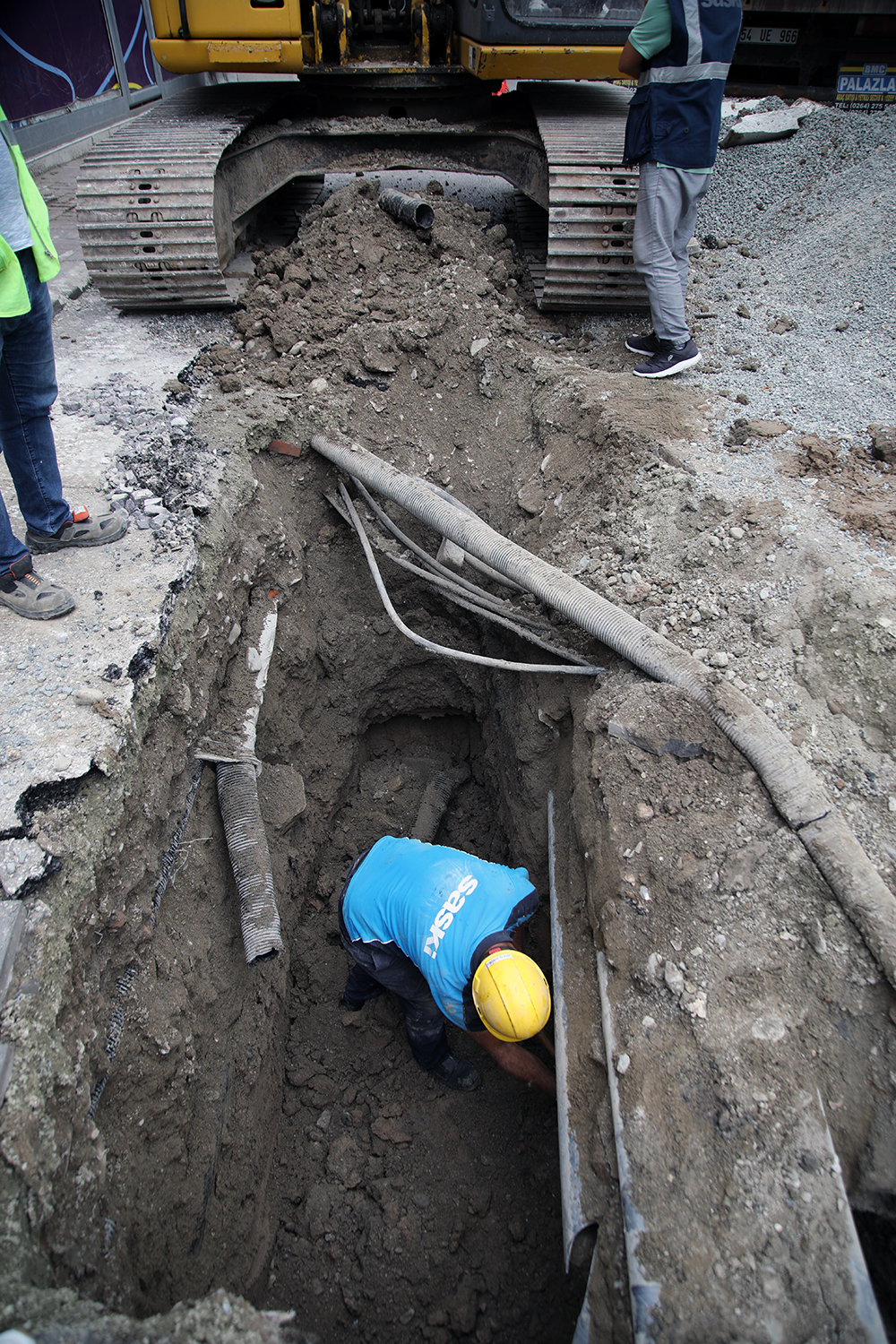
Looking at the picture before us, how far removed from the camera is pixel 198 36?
16.6 feet

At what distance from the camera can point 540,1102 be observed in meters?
2.98

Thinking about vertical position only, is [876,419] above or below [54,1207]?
above

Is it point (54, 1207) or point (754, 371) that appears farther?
point (754, 371)

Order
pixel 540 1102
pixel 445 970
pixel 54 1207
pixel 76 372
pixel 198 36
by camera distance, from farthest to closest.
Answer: pixel 198 36
pixel 76 372
pixel 540 1102
pixel 445 970
pixel 54 1207

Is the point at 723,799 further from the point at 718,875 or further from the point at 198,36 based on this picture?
the point at 198,36

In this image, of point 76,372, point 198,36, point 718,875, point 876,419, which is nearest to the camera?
point 718,875

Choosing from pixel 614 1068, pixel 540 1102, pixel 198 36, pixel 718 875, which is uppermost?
pixel 198 36

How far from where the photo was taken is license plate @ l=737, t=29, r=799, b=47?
27.9ft

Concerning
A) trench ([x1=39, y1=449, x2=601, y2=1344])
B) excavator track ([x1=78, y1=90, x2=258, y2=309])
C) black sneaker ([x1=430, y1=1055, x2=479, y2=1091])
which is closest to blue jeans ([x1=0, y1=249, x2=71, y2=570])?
trench ([x1=39, y1=449, x2=601, y2=1344])

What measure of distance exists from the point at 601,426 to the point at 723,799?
215 centimetres

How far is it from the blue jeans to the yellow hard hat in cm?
228

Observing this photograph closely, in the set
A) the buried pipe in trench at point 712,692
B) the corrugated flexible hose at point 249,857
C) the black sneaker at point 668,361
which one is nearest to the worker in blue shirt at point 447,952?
the corrugated flexible hose at point 249,857

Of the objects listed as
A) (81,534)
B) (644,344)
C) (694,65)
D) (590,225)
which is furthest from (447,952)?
(590,225)

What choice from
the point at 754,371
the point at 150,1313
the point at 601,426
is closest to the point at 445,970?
the point at 150,1313
